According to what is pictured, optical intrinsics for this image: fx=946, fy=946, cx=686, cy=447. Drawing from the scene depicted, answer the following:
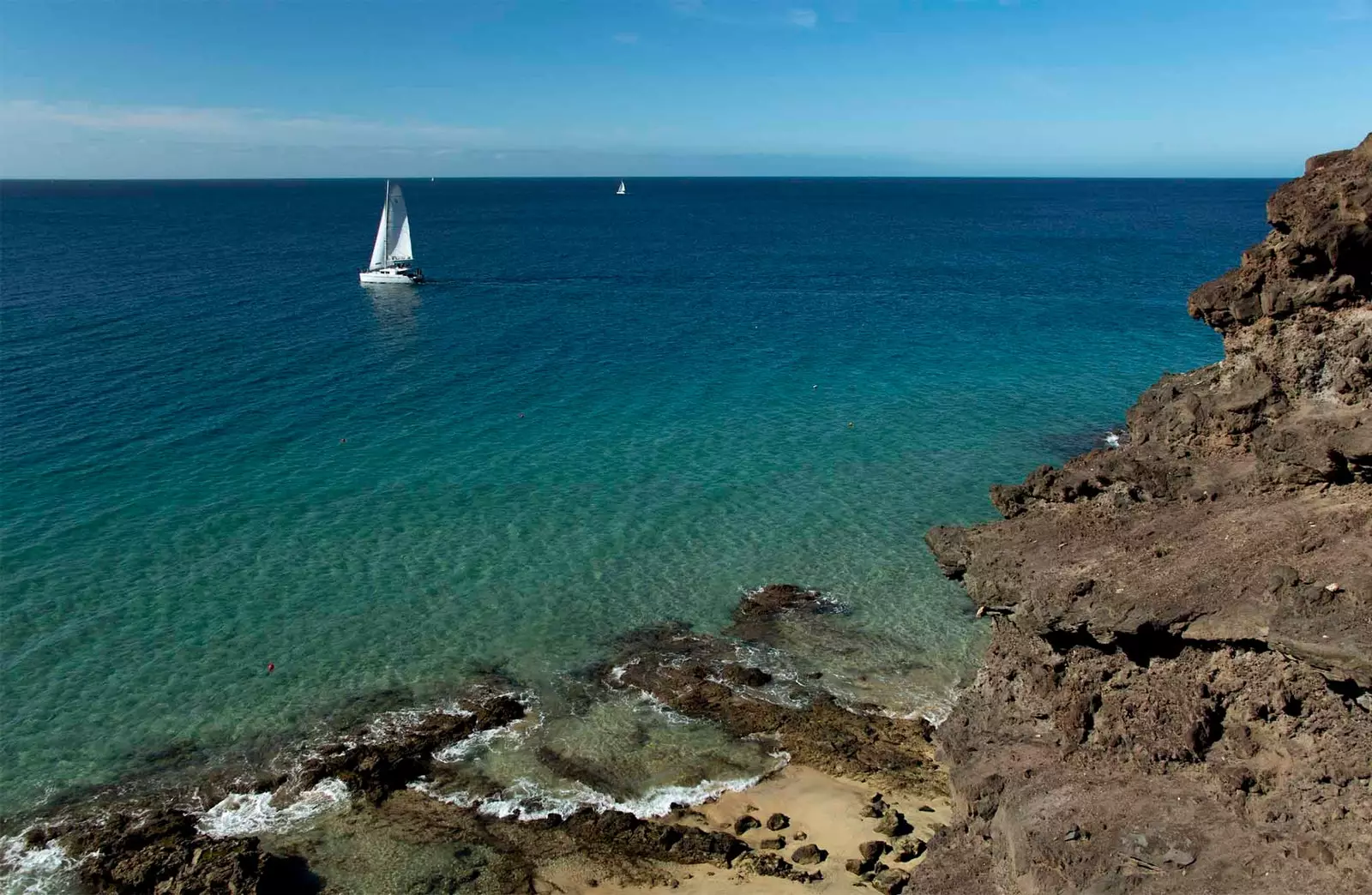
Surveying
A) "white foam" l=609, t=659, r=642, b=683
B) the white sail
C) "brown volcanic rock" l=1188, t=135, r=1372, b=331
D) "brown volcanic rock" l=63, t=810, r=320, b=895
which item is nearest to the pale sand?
"brown volcanic rock" l=63, t=810, r=320, b=895

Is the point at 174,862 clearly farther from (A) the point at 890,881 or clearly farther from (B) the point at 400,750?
(A) the point at 890,881

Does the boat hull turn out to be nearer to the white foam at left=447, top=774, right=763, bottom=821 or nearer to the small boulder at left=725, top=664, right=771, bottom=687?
the small boulder at left=725, top=664, right=771, bottom=687

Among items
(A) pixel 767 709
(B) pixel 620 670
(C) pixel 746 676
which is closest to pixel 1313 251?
(A) pixel 767 709

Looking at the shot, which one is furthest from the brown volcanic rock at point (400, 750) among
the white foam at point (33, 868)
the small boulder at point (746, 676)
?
the small boulder at point (746, 676)

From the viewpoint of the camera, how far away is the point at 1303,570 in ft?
53.7

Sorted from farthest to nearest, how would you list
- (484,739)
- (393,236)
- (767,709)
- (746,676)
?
(393,236) → (746,676) → (767,709) → (484,739)

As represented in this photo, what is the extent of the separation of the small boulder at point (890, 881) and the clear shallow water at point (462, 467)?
8159mm

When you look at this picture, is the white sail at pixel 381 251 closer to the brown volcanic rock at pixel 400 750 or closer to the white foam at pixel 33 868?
the brown volcanic rock at pixel 400 750

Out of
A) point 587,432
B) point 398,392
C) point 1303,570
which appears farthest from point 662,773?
point 398,392

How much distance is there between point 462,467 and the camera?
47.9 metres

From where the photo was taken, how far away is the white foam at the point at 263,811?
24125 mm

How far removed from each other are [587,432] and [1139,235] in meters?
137

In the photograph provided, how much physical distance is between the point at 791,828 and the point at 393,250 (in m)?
97.3

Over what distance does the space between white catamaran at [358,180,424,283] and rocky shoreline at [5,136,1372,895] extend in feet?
268
